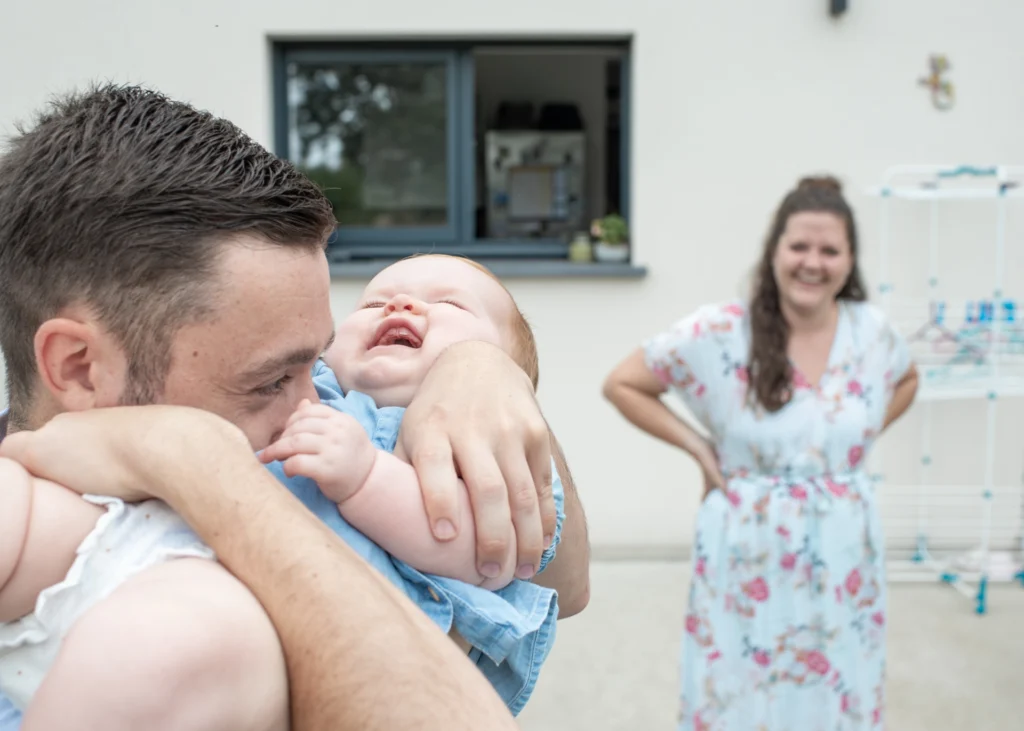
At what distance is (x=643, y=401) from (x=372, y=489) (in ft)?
8.78

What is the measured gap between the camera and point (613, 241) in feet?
18.5

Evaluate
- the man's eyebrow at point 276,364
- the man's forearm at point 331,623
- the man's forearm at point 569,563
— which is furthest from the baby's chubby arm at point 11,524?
the man's forearm at point 569,563

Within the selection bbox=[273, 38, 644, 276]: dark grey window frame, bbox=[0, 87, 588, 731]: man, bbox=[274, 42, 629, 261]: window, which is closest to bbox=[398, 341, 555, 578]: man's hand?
bbox=[0, 87, 588, 731]: man

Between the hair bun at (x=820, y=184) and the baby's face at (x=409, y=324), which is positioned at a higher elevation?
the hair bun at (x=820, y=184)

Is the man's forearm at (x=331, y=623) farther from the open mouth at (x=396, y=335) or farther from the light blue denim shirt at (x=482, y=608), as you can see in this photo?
the open mouth at (x=396, y=335)

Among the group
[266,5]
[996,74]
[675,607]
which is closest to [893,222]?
[996,74]

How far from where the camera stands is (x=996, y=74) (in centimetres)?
544

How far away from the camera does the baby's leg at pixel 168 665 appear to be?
0.69 m

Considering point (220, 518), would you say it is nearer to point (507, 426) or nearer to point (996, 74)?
point (507, 426)

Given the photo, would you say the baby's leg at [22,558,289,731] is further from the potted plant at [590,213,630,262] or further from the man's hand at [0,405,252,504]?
the potted plant at [590,213,630,262]

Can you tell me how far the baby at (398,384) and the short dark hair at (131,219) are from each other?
0.56ft

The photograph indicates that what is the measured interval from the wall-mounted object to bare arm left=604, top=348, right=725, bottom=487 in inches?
117

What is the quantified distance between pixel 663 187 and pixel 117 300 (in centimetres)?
483

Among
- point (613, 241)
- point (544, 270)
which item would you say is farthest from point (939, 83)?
point (544, 270)
